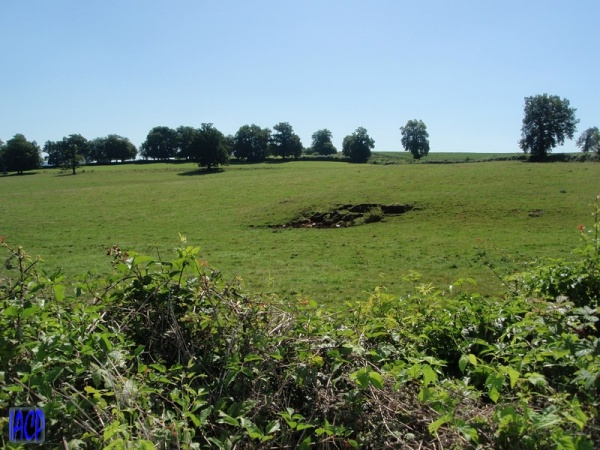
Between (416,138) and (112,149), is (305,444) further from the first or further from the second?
(112,149)

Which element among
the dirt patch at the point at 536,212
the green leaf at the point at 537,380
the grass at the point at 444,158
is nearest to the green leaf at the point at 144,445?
the green leaf at the point at 537,380

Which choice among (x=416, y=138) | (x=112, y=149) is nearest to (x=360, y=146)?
(x=416, y=138)

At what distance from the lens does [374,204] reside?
29.3 metres

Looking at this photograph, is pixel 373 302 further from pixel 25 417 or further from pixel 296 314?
pixel 25 417

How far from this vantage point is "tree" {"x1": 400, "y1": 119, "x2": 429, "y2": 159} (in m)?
106

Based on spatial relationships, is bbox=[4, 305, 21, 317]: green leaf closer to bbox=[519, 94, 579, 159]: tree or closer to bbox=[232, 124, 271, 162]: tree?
bbox=[519, 94, 579, 159]: tree

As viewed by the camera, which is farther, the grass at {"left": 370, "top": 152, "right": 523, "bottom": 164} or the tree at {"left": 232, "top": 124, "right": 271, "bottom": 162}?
the tree at {"left": 232, "top": 124, "right": 271, "bottom": 162}

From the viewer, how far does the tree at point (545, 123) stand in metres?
75.2

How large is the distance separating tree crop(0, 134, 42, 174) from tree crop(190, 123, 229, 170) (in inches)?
1799

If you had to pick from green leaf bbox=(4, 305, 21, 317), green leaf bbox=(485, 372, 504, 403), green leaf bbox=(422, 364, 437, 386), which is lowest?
green leaf bbox=(485, 372, 504, 403)

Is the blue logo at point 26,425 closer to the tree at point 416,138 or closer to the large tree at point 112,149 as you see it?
the tree at point 416,138

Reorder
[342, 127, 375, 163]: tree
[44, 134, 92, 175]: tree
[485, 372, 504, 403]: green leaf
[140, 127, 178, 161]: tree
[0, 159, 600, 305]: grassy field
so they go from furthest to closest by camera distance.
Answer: [140, 127, 178, 161]: tree, [44, 134, 92, 175]: tree, [342, 127, 375, 163]: tree, [0, 159, 600, 305]: grassy field, [485, 372, 504, 403]: green leaf

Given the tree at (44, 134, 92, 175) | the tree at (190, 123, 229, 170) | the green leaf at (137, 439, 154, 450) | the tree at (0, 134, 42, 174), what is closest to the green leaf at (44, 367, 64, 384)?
the green leaf at (137, 439, 154, 450)

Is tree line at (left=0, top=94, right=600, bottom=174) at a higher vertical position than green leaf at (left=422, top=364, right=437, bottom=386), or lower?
higher
